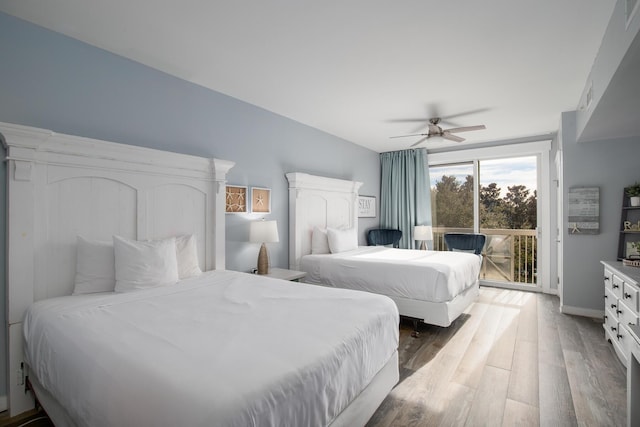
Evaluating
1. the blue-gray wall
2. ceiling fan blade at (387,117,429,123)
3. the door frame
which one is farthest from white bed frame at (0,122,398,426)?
the door frame

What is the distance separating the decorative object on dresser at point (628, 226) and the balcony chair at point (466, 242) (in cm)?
166

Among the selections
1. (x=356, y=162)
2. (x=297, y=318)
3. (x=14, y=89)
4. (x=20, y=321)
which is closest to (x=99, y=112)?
(x=14, y=89)

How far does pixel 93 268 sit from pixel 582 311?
4972mm

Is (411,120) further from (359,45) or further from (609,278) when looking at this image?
(609,278)

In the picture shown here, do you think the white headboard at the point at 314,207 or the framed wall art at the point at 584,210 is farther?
the white headboard at the point at 314,207

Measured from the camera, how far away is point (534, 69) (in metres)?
2.78

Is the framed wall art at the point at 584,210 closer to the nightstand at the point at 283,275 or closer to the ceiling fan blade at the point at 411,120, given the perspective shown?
the ceiling fan blade at the point at 411,120

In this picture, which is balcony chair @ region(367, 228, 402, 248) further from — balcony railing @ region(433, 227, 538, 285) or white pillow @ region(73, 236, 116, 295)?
white pillow @ region(73, 236, 116, 295)

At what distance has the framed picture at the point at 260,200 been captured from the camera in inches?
144

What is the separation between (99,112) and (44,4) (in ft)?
2.32

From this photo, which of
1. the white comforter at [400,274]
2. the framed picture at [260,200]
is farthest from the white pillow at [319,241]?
the framed picture at [260,200]

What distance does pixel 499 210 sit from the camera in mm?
5434

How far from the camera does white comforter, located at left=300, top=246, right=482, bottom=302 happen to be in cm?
323

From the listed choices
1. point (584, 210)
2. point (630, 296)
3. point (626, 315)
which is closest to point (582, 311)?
point (584, 210)
